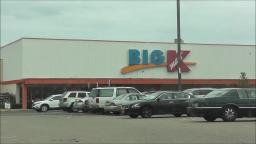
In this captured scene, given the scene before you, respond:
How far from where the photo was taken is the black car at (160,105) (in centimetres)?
2798

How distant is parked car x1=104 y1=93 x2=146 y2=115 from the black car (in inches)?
43.0

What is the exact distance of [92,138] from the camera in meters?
16.1

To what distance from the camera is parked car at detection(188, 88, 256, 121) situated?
2291 centimetres

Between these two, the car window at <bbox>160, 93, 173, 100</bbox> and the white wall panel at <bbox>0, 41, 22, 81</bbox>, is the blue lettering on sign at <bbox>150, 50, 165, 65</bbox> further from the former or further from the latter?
the car window at <bbox>160, 93, 173, 100</bbox>

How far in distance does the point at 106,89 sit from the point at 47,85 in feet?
82.8

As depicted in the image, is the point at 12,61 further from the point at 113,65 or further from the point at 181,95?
the point at 181,95

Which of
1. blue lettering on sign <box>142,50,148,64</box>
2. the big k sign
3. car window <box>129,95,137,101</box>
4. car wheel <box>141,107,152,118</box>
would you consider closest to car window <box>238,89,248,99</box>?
car wheel <box>141,107,152,118</box>

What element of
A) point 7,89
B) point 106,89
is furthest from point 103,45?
point 106,89

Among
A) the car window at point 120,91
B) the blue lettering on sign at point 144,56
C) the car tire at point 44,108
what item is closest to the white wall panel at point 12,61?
the blue lettering on sign at point 144,56

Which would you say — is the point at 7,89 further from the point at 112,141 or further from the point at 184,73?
the point at 112,141

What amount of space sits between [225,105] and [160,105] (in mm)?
5813

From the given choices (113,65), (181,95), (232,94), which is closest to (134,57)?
(113,65)

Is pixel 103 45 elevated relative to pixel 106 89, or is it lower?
elevated

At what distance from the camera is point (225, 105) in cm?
2297
